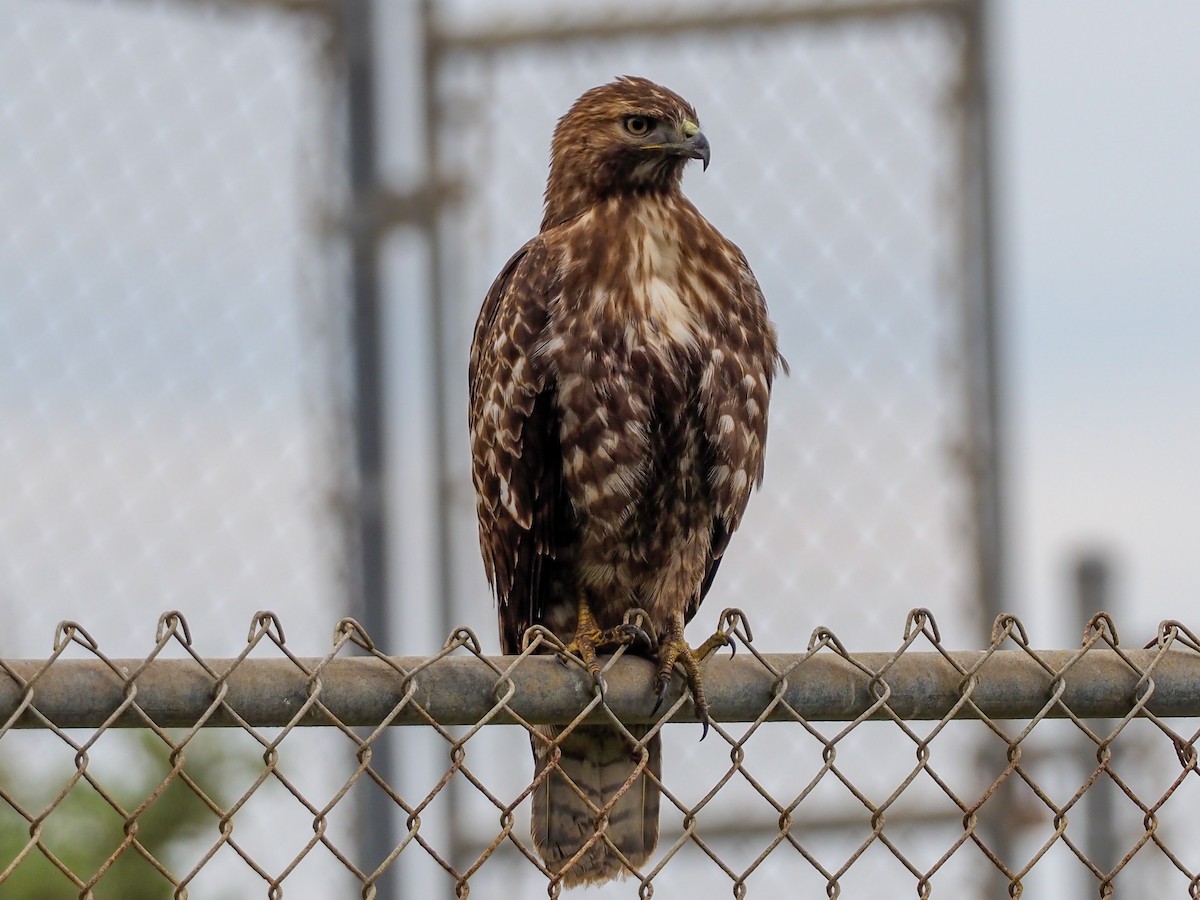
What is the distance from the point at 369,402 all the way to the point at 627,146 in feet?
2.60

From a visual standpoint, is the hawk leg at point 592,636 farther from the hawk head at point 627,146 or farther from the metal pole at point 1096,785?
the metal pole at point 1096,785

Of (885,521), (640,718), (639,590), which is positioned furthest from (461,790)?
(640,718)

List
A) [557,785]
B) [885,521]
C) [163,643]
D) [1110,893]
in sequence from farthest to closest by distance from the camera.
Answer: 1. [885,521]
2. [557,785]
3. [1110,893]
4. [163,643]

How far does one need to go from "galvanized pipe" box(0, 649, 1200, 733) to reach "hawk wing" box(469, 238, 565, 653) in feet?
2.83

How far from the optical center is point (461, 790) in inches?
172

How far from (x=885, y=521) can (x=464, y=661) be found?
238 cm

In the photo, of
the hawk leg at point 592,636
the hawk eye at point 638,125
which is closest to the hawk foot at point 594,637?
the hawk leg at point 592,636

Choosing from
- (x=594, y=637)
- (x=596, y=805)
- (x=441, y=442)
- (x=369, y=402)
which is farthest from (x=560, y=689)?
(x=441, y=442)

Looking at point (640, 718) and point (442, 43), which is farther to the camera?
point (442, 43)

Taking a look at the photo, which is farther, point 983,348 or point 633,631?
point 983,348

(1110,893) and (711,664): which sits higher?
(711,664)

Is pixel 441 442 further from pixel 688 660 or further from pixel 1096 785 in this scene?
pixel 1096 785

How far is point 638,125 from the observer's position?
4.16 metres

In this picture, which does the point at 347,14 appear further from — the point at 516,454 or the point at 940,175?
the point at 940,175
